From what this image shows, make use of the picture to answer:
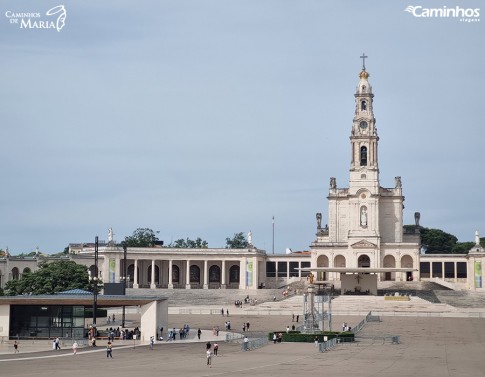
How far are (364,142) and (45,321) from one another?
7755 centimetres

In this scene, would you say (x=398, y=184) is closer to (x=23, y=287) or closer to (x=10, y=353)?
(x=23, y=287)

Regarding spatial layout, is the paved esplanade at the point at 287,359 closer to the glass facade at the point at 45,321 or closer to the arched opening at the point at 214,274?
the glass facade at the point at 45,321

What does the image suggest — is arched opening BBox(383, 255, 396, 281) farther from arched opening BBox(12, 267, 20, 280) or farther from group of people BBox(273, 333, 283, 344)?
group of people BBox(273, 333, 283, 344)

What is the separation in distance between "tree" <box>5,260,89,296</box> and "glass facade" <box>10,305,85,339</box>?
29390 mm

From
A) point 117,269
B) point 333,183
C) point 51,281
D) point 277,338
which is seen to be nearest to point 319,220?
point 333,183

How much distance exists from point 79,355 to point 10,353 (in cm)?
529

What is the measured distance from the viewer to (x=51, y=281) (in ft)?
362

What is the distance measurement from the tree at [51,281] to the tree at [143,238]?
65128 mm

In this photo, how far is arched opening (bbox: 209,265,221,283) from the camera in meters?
155

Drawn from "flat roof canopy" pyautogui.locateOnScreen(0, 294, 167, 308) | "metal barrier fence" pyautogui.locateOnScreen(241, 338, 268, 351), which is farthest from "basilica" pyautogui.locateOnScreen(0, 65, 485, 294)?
"metal barrier fence" pyautogui.locateOnScreen(241, 338, 268, 351)

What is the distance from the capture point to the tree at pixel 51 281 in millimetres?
109938

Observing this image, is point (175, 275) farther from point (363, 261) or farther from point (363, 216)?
point (363, 216)

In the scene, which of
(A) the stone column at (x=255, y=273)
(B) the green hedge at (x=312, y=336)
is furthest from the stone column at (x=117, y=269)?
(B) the green hedge at (x=312, y=336)

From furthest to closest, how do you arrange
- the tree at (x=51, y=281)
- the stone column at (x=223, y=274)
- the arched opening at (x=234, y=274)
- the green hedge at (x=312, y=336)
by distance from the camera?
1. the arched opening at (x=234, y=274)
2. the stone column at (x=223, y=274)
3. the tree at (x=51, y=281)
4. the green hedge at (x=312, y=336)
